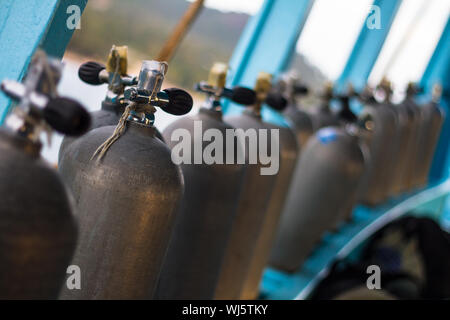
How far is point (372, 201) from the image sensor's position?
224 cm

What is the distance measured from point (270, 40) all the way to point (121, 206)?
46.5 inches

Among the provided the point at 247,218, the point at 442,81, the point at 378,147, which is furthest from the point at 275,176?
the point at 442,81

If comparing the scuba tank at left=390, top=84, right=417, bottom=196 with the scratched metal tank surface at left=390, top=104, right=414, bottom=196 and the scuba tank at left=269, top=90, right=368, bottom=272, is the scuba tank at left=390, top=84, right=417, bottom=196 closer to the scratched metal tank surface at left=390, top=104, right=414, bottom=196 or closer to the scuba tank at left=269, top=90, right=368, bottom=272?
the scratched metal tank surface at left=390, top=104, right=414, bottom=196

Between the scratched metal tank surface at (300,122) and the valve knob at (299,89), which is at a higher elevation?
the valve knob at (299,89)

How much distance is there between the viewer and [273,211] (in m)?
1.23

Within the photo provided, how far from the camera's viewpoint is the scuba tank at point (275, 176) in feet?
3.53

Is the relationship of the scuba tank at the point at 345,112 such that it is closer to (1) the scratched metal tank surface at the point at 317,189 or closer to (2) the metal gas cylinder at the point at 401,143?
(1) the scratched metal tank surface at the point at 317,189

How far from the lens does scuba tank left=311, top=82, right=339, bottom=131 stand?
170cm

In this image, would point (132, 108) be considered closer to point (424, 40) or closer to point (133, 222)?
point (133, 222)

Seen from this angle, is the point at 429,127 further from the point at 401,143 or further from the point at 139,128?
the point at 139,128

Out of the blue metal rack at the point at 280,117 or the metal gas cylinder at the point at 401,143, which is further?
the metal gas cylinder at the point at 401,143

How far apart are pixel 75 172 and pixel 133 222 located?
0.08 metres

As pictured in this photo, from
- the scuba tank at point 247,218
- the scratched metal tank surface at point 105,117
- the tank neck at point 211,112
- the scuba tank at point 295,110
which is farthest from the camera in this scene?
the scuba tank at point 295,110

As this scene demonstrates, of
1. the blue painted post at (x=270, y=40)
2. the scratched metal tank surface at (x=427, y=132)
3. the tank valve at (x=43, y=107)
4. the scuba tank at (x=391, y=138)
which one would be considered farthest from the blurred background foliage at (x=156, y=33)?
the scratched metal tank surface at (x=427, y=132)
